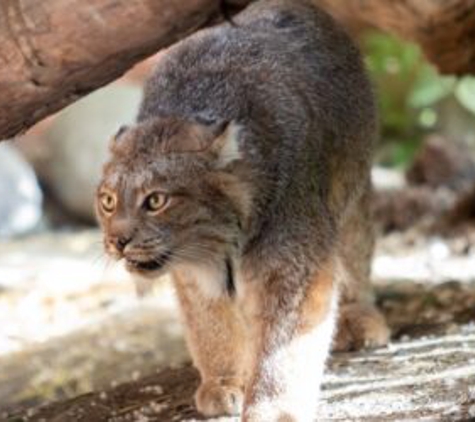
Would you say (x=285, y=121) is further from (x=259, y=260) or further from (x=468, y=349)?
(x=468, y=349)

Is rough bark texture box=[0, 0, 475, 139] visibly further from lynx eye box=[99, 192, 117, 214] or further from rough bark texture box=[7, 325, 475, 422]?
rough bark texture box=[7, 325, 475, 422]

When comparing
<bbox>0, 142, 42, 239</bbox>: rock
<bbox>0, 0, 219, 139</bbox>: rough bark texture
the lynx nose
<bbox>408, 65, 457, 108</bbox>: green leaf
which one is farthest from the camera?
<bbox>0, 142, 42, 239</bbox>: rock

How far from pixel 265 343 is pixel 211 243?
0.33m

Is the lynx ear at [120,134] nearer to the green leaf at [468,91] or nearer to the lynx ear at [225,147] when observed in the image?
the lynx ear at [225,147]

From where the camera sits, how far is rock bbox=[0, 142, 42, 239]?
855 centimetres

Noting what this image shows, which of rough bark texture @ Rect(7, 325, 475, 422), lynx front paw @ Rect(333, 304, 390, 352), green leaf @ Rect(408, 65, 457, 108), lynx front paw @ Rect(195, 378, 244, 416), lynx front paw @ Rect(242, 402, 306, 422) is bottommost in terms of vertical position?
green leaf @ Rect(408, 65, 457, 108)

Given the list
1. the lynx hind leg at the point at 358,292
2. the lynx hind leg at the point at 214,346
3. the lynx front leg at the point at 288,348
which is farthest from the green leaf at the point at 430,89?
the lynx front leg at the point at 288,348

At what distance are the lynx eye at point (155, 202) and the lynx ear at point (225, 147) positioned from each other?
0.68ft

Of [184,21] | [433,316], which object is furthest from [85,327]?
[184,21]

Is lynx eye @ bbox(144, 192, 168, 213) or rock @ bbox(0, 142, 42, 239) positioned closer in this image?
lynx eye @ bbox(144, 192, 168, 213)

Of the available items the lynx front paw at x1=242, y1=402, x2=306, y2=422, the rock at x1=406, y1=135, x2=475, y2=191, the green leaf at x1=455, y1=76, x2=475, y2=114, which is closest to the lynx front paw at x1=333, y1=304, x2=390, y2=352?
the lynx front paw at x1=242, y1=402, x2=306, y2=422

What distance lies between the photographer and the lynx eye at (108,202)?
3.43 metres

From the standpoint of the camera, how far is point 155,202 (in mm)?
3416

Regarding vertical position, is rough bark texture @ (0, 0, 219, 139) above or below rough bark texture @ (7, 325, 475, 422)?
above
